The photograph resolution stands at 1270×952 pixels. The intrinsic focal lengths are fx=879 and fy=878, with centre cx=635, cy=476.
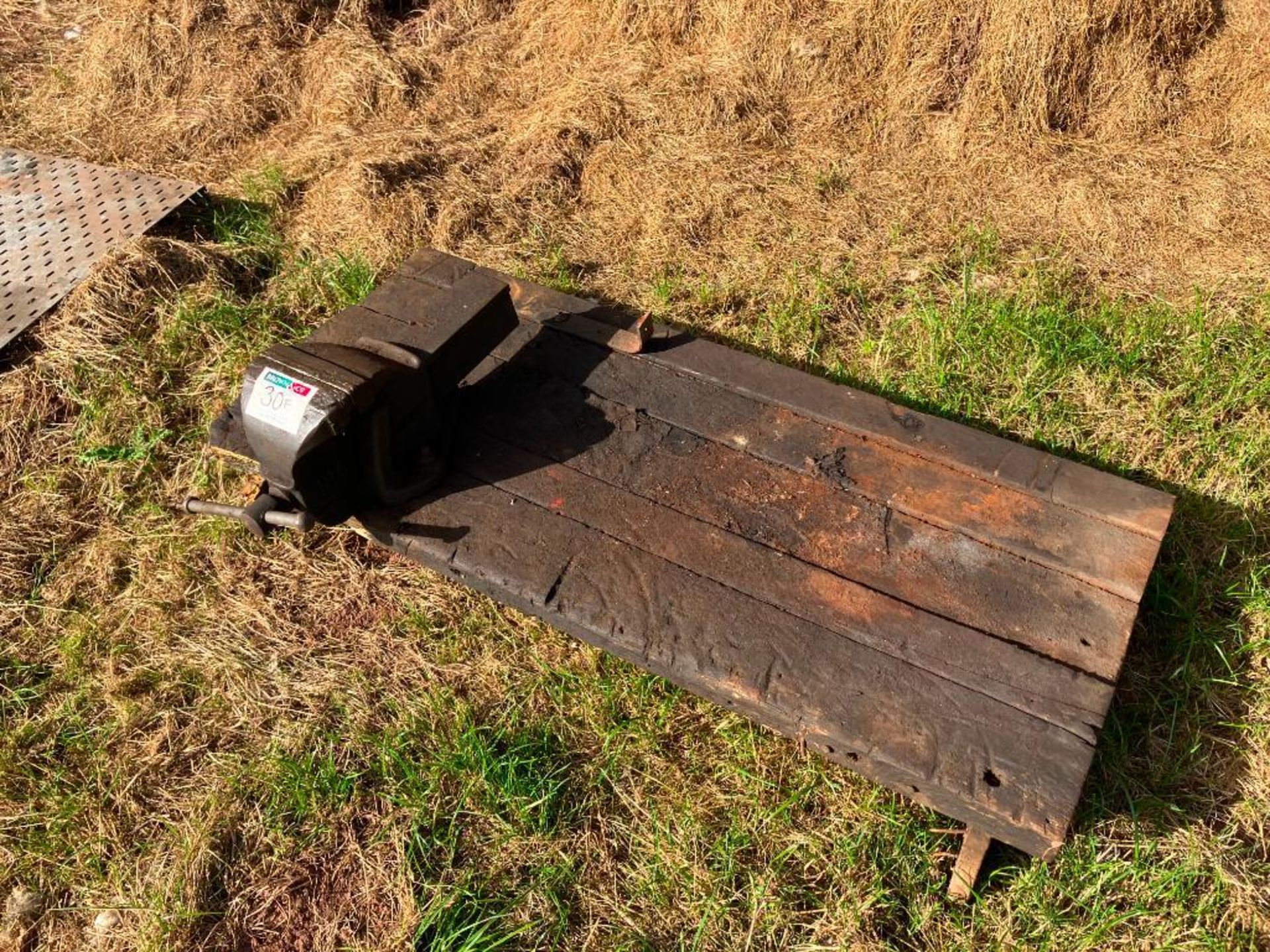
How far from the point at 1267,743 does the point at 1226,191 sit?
2591 millimetres

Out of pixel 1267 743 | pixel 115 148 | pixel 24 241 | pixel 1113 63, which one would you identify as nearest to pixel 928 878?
pixel 1267 743

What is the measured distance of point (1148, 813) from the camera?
85.5 inches

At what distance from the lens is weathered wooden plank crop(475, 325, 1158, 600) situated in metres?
2.19

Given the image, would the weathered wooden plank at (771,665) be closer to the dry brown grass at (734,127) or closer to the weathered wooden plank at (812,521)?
the weathered wooden plank at (812,521)

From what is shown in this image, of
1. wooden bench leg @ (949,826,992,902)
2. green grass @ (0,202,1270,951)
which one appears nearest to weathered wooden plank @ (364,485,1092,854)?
wooden bench leg @ (949,826,992,902)

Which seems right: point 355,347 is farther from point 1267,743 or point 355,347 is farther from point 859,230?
point 1267,743

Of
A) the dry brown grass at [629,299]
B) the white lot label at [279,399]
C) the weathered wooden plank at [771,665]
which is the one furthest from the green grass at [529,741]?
the white lot label at [279,399]

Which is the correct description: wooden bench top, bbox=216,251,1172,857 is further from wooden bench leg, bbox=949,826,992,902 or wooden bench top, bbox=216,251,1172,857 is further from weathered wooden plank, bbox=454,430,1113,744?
wooden bench leg, bbox=949,826,992,902

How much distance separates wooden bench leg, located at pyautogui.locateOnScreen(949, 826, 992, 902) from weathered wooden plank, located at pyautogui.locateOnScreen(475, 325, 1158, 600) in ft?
2.20

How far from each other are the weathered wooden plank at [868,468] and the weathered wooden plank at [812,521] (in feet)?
0.11

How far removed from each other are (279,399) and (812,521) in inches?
53.5

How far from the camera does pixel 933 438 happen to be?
8.13ft

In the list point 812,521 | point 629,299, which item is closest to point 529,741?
point 812,521

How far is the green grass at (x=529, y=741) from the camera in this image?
2.07 metres
